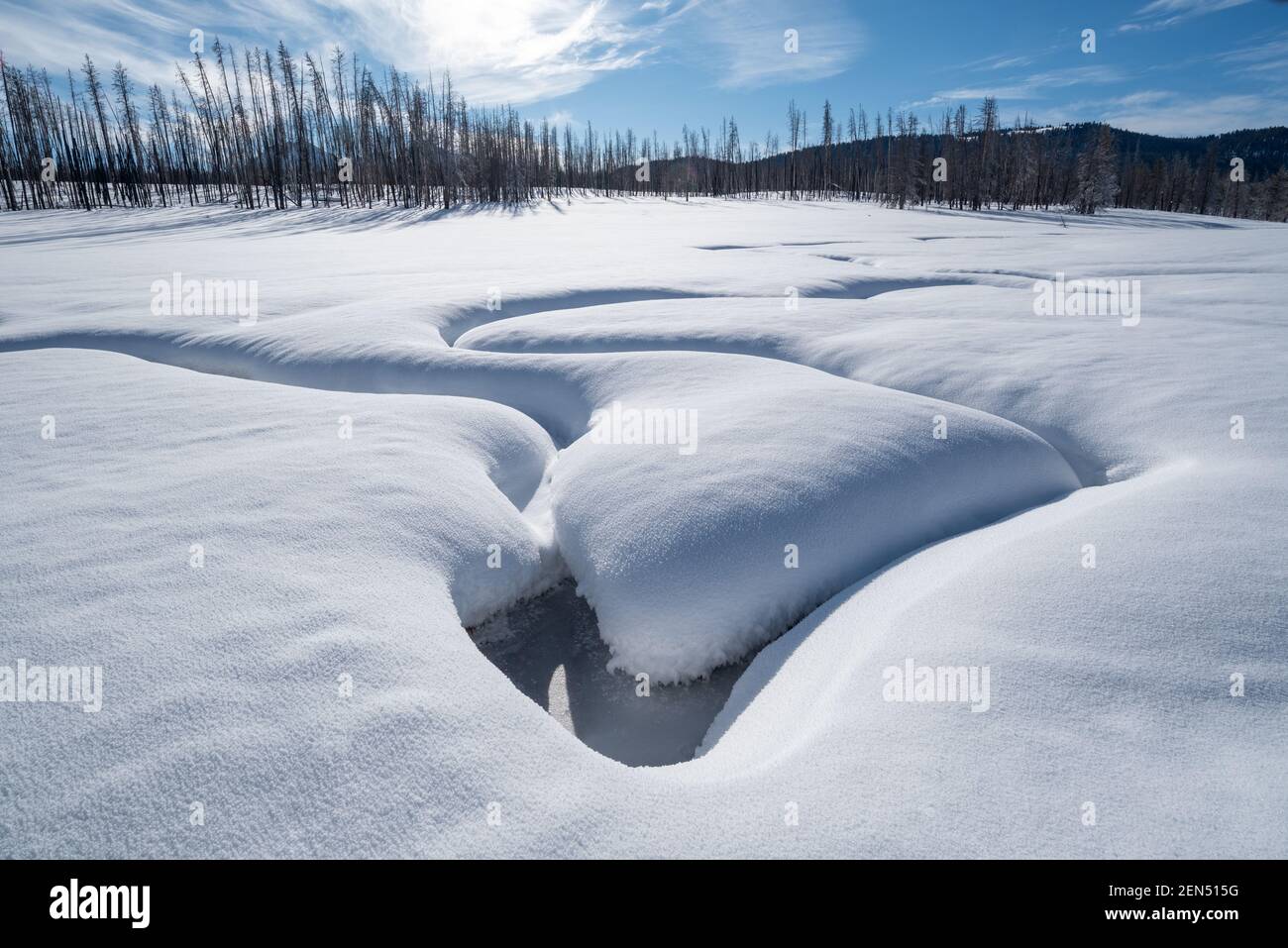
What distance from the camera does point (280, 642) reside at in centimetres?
162

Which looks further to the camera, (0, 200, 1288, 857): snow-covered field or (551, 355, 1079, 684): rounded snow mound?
(551, 355, 1079, 684): rounded snow mound

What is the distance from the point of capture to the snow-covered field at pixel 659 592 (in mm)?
1240

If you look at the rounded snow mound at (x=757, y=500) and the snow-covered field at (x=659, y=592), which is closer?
the snow-covered field at (x=659, y=592)

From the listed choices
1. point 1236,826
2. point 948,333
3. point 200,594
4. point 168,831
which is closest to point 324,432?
point 200,594

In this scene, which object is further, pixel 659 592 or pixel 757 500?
pixel 757 500

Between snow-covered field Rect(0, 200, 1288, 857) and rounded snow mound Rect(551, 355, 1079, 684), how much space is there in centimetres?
2

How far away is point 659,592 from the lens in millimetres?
2305

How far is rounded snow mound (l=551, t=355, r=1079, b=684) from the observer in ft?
7.49

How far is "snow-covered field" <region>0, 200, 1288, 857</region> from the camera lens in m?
1.24

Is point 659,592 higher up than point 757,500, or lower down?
lower down

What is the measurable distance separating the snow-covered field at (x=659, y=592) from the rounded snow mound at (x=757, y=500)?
18 millimetres

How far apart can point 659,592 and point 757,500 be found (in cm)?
62

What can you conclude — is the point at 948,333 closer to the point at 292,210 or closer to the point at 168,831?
the point at 168,831

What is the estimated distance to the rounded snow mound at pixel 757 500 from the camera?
2283 mm
